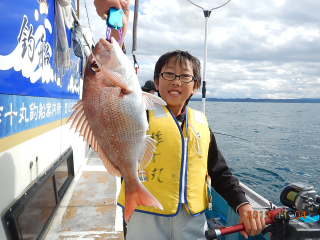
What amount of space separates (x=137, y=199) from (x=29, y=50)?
2143 mm

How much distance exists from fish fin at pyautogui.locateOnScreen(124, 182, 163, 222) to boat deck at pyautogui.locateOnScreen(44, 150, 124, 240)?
2196 mm

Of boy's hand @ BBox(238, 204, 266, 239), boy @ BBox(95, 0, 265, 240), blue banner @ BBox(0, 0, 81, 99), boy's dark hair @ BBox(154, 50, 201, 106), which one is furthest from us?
blue banner @ BBox(0, 0, 81, 99)

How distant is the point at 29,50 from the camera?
2627 mm

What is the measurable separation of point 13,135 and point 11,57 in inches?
28.9

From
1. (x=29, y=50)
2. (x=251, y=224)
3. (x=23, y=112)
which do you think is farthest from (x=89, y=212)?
(x=251, y=224)

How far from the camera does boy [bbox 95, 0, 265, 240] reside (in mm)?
1813

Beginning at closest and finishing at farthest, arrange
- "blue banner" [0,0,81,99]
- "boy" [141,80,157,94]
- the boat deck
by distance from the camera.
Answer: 1. "blue banner" [0,0,81,99]
2. the boat deck
3. "boy" [141,80,157,94]

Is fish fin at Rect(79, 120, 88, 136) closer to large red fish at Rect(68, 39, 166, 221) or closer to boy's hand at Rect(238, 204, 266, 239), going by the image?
large red fish at Rect(68, 39, 166, 221)

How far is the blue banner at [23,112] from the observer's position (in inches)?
81.9

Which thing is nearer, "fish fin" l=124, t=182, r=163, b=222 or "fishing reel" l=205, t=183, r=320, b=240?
"fish fin" l=124, t=182, r=163, b=222

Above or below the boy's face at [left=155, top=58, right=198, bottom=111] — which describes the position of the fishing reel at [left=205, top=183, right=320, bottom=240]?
below

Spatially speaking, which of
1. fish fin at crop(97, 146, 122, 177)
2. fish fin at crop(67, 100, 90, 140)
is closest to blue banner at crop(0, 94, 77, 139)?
fish fin at crop(67, 100, 90, 140)

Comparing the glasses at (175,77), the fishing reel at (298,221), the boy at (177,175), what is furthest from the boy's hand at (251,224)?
the glasses at (175,77)

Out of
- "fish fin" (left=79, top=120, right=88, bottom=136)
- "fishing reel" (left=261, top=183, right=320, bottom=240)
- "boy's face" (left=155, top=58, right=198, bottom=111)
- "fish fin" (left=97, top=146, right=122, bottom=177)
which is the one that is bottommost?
"fishing reel" (left=261, top=183, right=320, bottom=240)
